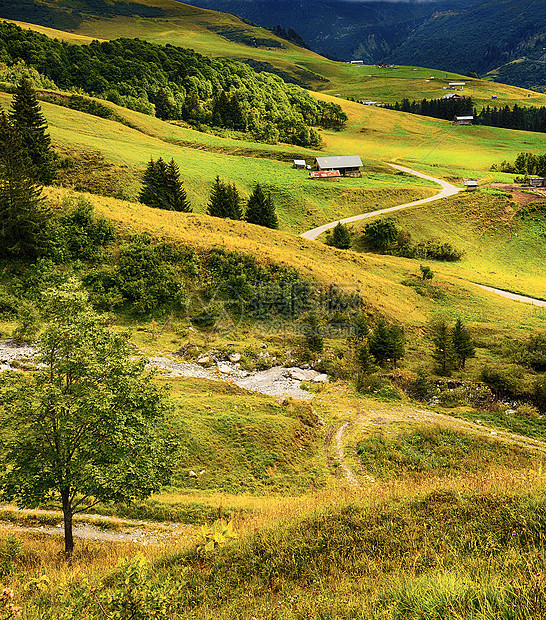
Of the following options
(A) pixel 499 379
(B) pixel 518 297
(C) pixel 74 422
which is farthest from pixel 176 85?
(C) pixel 74 422

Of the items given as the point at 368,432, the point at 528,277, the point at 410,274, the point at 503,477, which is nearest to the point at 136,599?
the point at 503,477

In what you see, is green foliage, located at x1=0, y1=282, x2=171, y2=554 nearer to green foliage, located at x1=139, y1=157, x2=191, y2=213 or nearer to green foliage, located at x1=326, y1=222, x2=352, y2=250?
green foliage, located at x1=139, y1=157, x2=191, y2=213

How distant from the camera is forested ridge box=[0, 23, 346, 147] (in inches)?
4451

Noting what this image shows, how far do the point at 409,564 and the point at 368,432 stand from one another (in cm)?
1491

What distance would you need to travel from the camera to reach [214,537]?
7.24 metres

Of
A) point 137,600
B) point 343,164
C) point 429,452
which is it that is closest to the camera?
point 137,600

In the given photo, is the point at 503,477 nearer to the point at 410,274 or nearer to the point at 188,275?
the point at 188,275

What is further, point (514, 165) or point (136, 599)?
point (514, 165)

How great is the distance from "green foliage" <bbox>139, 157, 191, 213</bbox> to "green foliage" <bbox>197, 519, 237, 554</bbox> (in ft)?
156

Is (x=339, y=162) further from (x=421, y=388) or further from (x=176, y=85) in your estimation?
(x=421, y=388)

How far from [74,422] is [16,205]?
950 inches

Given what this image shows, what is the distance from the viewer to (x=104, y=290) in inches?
1126

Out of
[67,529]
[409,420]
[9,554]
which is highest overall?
[9,554]

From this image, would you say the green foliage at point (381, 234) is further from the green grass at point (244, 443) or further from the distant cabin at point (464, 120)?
the distant cabin at point (464, 120)
